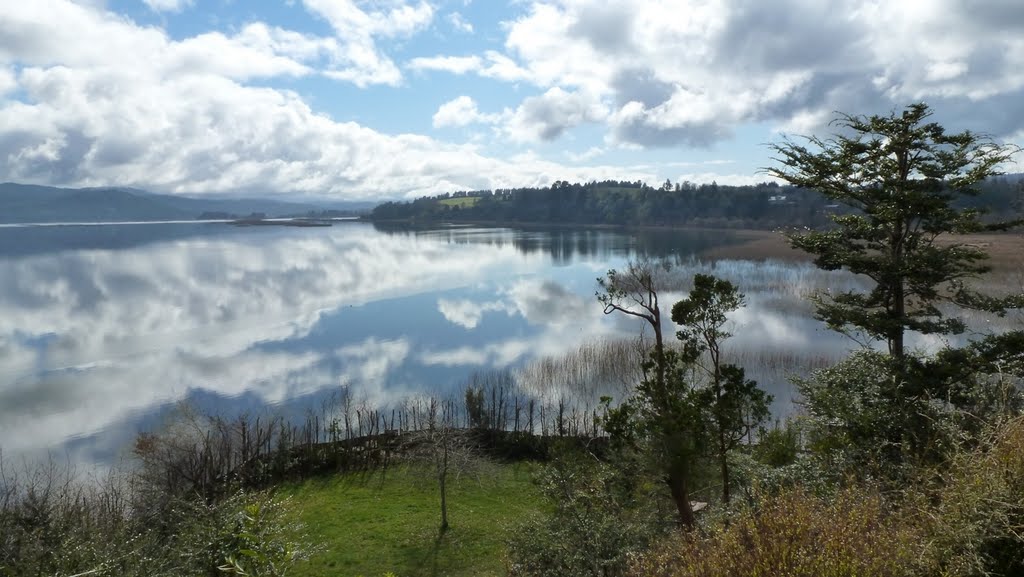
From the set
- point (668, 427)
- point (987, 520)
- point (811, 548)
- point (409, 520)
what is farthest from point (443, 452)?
point (987, 520)

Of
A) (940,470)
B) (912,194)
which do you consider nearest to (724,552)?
(940,470)

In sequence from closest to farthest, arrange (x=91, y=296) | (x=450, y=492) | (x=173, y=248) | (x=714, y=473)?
(x=714, y=473)
(x=450, y=492)
(x=91, y=296)
(x=173, y=248)

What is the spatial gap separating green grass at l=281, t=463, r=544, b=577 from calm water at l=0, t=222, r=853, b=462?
30.7ft

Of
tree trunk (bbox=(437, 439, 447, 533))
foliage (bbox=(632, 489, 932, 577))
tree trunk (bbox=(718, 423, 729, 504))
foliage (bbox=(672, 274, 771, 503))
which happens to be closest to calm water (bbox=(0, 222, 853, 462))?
tree trunk (bbox=(437, 439, 447, 533))

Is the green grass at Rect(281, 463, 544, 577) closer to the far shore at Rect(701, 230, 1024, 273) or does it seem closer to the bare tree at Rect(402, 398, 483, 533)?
the bare tree at Rect(402, 398, 483, 533)

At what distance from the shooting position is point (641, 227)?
18950 centimetres

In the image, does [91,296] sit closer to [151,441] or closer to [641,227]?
[151,441]

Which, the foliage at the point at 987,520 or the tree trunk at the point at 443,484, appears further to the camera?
the tree trunk at the point at 443,484

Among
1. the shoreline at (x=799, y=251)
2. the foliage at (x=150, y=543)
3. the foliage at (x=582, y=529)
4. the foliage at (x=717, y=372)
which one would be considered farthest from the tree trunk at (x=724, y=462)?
the shoreline at (x=799, y=251)

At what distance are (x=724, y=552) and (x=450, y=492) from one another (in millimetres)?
22605

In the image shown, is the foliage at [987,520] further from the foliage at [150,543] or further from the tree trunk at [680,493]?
the foliage at [150,543]

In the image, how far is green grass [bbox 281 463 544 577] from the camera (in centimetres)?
2102

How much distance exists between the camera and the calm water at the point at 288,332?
119ft

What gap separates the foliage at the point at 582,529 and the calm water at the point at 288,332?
20.5 meters
